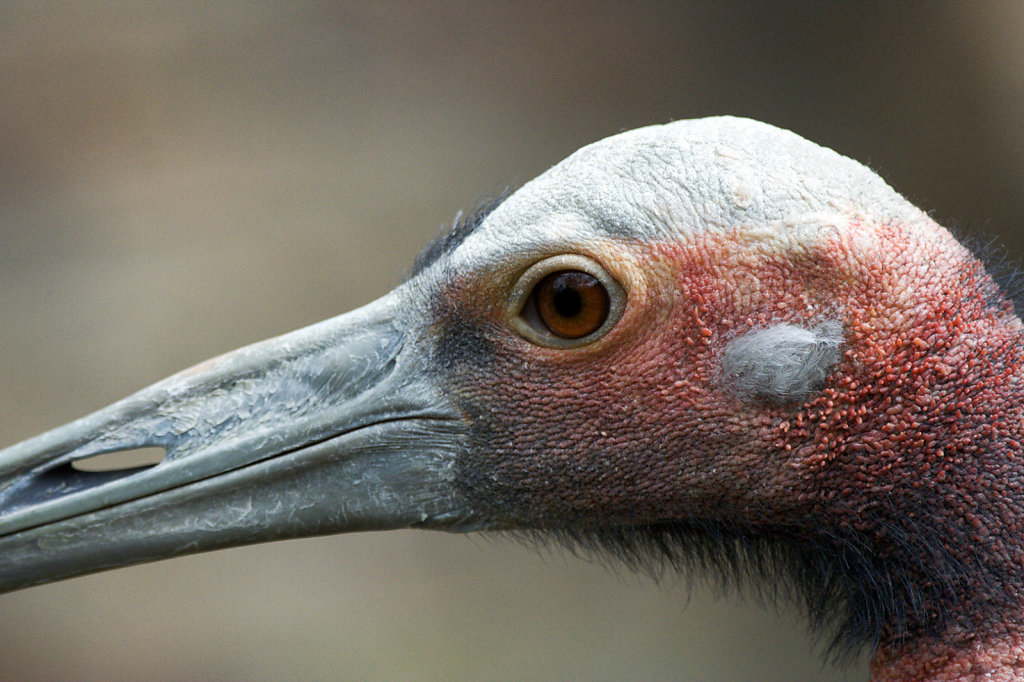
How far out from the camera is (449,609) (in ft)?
23.2

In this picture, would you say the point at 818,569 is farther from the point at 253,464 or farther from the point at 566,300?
the point at 253,464

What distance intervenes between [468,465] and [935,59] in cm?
578

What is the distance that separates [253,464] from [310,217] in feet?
15.5

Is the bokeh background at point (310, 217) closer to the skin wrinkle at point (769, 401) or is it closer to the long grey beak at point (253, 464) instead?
the long grey beak at point (253, 464)

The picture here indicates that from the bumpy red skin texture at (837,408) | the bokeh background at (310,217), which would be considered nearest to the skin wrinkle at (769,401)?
the bumpy red skin texture at (837,408)

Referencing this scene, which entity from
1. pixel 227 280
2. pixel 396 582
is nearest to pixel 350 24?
pixel 227 280

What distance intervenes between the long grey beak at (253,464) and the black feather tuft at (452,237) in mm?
170

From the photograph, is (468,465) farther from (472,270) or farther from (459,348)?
(472,270)

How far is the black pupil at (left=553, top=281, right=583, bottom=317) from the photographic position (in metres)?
2.48

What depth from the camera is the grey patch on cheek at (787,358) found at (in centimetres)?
236

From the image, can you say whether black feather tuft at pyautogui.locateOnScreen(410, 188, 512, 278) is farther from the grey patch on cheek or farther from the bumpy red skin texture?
the grey patch on cheek

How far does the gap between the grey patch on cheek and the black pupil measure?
38cm

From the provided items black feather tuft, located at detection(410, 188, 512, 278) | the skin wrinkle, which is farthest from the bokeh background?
the skin wrinkle

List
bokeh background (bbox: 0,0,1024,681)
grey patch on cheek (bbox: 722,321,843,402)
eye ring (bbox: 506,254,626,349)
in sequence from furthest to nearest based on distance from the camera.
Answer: bokeh background (bbox: 0,0,1024,681)
eye ring (bbox: 506,254,626,349)
grey patch on cheek (bbox: 722,321,843,402)
